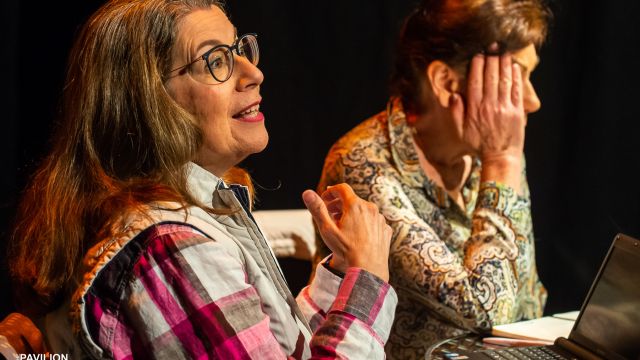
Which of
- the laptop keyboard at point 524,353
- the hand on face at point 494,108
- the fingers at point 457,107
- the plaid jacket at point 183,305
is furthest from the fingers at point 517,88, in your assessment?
the plaid jacket at point 183,305

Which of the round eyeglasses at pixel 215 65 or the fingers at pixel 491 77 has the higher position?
the round eyeglasses at pixel 215 65

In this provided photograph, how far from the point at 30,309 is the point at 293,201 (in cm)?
146

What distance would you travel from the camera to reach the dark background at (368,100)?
75.1 inches

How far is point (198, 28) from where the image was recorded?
1190mm

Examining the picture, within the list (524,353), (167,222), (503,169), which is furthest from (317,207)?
(503,169)

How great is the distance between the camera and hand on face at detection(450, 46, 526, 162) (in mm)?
1895

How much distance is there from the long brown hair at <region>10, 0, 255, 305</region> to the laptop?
0.66m

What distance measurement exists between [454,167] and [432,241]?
372mm

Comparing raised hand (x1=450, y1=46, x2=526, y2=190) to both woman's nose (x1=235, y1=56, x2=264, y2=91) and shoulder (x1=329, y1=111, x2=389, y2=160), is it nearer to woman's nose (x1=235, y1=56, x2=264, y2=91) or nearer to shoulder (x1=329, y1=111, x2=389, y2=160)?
shoulder (x1=329, y1=111, x2=389, y2=160)

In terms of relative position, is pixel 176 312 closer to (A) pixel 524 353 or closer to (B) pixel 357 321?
(B) pixel 357 321

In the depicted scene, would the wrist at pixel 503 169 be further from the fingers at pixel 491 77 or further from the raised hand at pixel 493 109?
the fingers at pixel 491 77

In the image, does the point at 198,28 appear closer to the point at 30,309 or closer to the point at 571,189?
the point at 30,309

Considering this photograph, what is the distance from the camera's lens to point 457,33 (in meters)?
1.89

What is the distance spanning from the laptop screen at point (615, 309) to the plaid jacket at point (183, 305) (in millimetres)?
454
